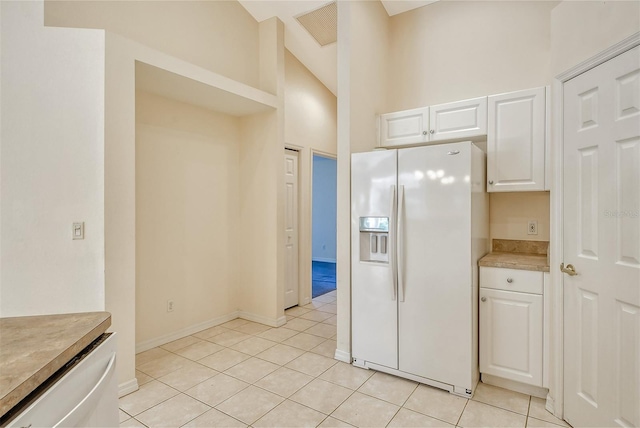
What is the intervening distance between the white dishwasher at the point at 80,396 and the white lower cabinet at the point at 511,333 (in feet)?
7.80

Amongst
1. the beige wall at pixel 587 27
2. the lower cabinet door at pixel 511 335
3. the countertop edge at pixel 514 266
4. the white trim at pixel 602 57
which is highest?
→ the beige wall at pixel 587 27

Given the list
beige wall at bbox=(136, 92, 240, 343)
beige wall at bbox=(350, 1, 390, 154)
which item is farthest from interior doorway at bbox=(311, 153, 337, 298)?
beige wall at bbox=(350, 1, 390, 154)

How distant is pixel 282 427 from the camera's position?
2.08 metres

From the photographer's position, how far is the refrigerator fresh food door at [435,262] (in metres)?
2.40


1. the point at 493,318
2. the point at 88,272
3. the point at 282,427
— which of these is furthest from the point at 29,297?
the point at 493,318

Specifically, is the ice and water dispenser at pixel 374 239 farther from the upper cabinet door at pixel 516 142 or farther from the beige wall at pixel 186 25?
the beige wall at pixel 186 25

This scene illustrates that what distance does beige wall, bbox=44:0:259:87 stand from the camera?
2605 millimetres

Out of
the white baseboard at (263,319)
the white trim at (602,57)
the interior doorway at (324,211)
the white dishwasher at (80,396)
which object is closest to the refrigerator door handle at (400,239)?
the white trim at (602,57)

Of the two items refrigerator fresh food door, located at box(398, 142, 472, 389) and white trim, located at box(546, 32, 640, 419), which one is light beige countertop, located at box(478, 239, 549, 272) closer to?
white trim, located at box(546, 32, 640, 419)

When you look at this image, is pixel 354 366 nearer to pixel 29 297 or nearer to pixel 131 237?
pixel 131 237

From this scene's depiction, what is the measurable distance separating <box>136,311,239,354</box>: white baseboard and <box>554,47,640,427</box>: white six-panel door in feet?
10.8

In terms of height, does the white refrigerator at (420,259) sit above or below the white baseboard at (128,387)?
above

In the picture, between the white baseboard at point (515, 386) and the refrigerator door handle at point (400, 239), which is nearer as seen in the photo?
the white baseboard at point (515, 386)

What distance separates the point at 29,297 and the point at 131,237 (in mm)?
689
